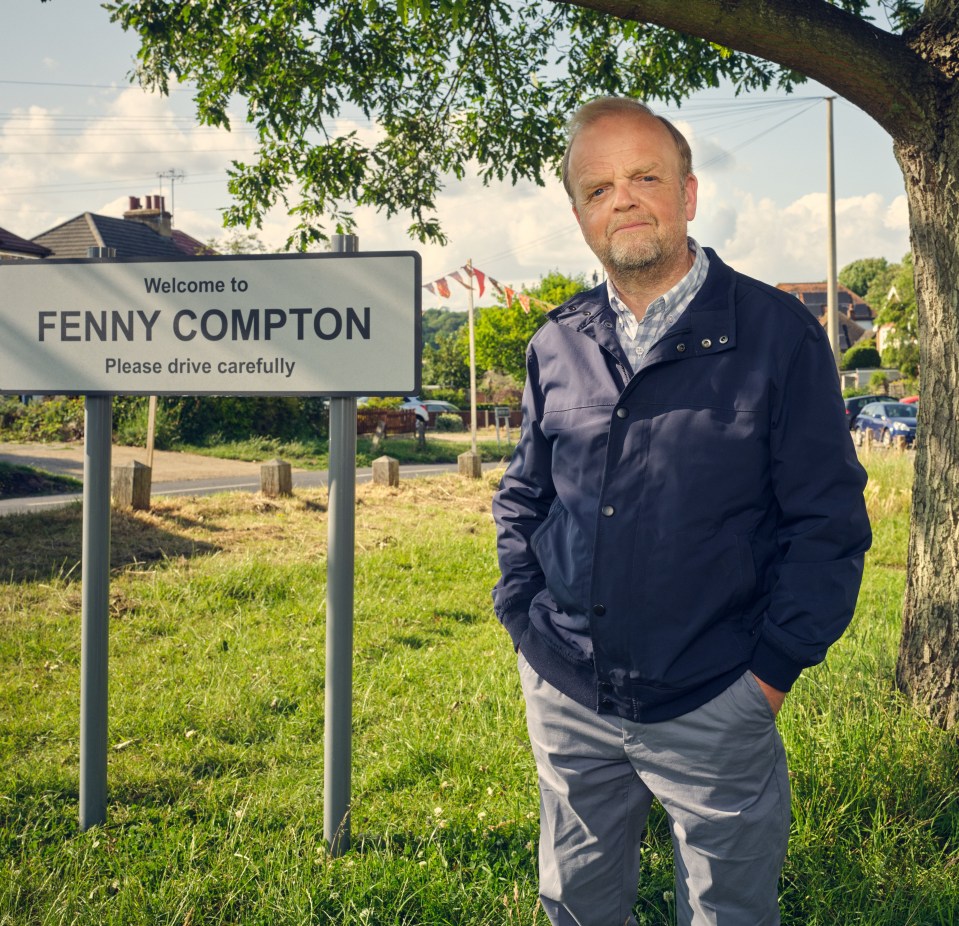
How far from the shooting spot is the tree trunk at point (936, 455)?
3.67 meters

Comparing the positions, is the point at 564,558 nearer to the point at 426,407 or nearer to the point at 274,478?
the point at 274,478

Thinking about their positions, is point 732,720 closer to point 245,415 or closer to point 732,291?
point 732,291

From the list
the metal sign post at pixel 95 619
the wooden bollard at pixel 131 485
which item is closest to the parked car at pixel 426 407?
the wooden bollard at pixel 131 485

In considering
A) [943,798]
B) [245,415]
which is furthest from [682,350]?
[245,415]

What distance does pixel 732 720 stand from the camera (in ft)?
6.27

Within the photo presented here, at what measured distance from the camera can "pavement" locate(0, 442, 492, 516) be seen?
15078 millimetres

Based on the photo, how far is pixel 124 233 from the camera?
3525cm

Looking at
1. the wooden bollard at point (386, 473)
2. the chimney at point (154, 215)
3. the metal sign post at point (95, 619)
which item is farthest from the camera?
the chimney at point (154, 215)

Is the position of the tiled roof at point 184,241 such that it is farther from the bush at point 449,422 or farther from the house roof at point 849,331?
the house roof at point 849,331

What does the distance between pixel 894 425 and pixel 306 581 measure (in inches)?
948

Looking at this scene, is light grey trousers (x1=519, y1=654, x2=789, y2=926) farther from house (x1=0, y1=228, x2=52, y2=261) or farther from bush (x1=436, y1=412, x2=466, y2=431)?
bush (x1=436, y1=412, x2=466, y2=431)

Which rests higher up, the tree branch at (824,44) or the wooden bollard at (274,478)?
the tree branch at (824,44)

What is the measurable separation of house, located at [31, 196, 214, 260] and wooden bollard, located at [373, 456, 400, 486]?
2067cm


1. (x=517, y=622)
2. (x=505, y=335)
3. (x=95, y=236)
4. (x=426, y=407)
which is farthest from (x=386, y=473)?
(x=505, y=335)
